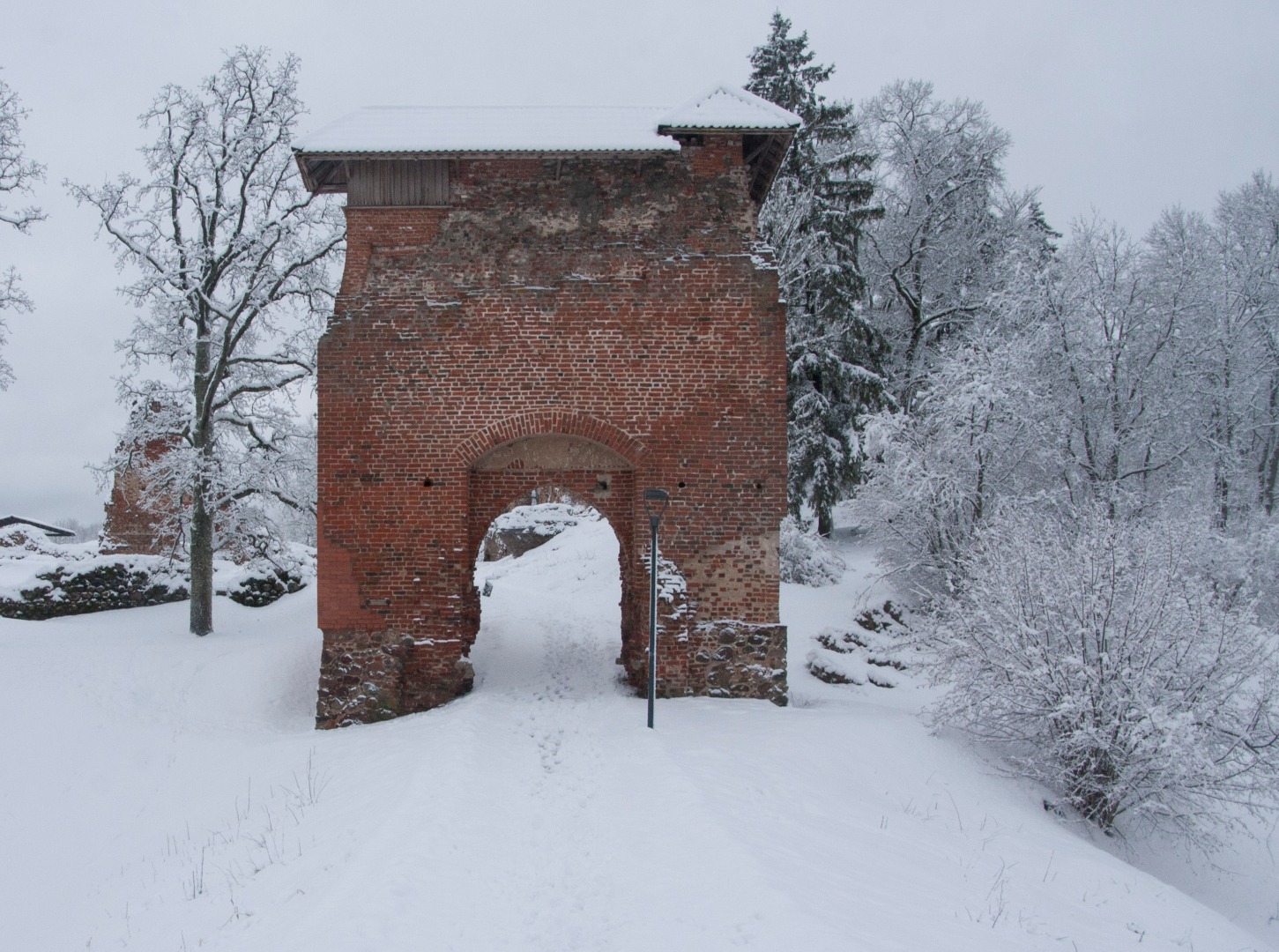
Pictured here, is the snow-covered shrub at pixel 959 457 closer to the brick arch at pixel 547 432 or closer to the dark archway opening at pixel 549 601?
the dark archway opening at pixel 549 601

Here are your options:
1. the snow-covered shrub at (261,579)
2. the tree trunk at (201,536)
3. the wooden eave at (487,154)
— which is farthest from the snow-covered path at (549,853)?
the snow-covered shrub at (261,579)

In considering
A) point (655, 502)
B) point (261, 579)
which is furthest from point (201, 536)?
point (655, 502)

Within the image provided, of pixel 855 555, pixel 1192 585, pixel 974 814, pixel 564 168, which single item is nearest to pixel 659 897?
pixel 974 814

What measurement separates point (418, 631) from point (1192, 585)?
9278mm

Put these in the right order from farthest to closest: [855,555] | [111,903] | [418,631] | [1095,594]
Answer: [855,555] → [418,631] → [1095,594] → [111,903]

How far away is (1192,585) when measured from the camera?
9516 mm

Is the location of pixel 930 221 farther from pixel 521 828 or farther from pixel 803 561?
pixel 521 828

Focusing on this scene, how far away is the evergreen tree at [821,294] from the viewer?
21.2 meters

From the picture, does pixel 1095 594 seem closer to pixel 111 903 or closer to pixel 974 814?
pixel 974 814

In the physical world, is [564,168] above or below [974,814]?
above

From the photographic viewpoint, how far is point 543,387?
10445mm

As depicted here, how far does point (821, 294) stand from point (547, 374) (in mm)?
12912

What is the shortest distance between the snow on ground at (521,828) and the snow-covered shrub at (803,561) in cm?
857

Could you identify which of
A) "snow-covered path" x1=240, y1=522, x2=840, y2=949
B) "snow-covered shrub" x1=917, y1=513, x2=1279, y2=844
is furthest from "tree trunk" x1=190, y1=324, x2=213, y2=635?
"snow-covered shrub" x1=917, y1=513, x2=1279, y2=844
